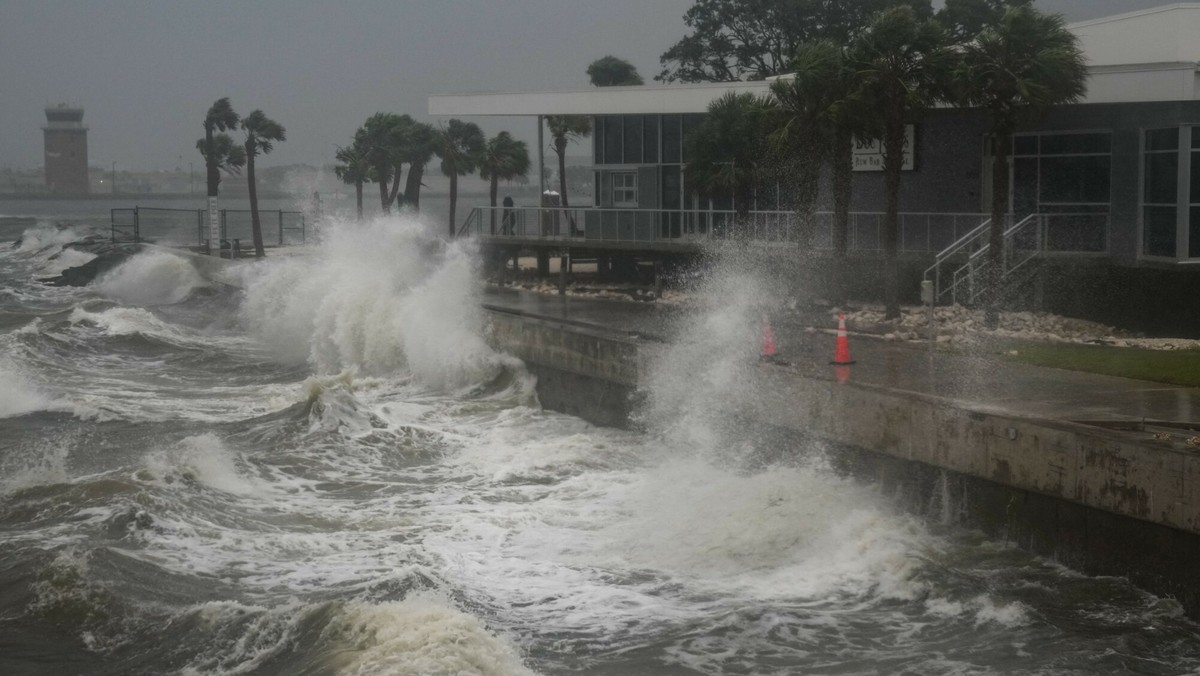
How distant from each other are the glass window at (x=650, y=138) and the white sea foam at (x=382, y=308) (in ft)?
17.2

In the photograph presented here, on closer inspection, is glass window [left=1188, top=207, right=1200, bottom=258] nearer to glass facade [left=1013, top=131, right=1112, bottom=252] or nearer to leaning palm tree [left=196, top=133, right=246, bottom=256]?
glass facade [left=1013, top=131, right=1112, bottom=252]

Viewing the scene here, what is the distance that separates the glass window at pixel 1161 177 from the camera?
68.7ft

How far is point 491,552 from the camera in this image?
12.6 m

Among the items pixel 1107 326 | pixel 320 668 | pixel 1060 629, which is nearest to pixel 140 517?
pixel 320 668

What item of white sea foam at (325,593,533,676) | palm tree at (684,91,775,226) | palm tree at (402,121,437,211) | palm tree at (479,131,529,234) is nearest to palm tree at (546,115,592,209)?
palm tree at (479,131,529,234)

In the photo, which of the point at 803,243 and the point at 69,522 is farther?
the point at 803,243

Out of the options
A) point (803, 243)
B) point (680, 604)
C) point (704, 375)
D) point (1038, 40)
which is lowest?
point (680, 604)

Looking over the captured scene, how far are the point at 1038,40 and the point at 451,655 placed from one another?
617 inches

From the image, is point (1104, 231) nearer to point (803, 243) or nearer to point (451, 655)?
point (803, 243)

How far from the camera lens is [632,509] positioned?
1432 cm

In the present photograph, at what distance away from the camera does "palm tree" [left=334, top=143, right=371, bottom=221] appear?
6188 cm

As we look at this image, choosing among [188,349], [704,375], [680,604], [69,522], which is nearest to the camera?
[680,604]

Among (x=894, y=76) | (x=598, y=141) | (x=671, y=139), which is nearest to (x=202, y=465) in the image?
(x=894, y=76)

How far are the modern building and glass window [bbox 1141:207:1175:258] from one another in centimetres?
2
